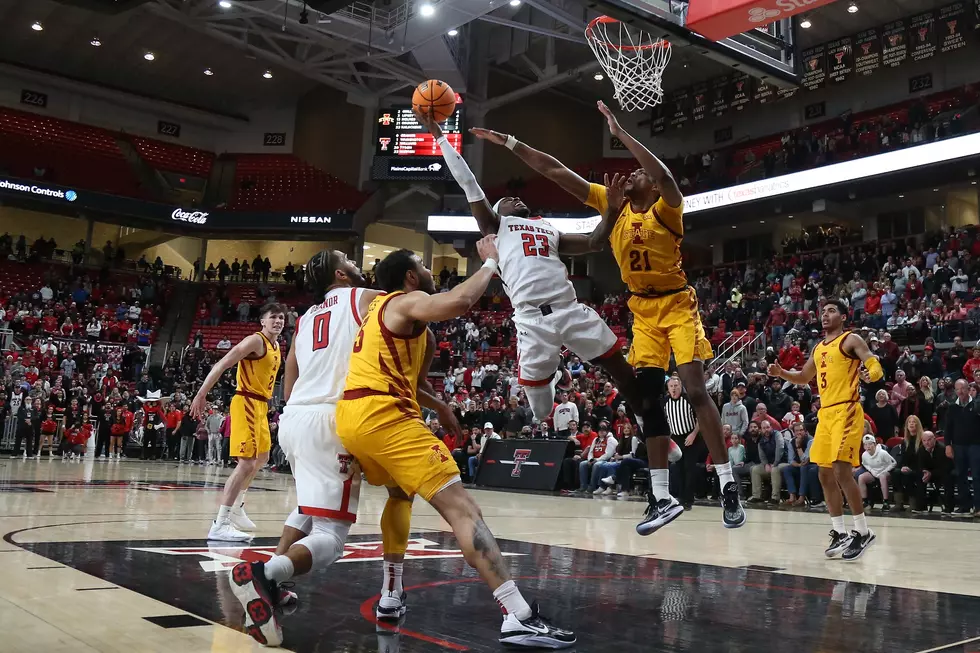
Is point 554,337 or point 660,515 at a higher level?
point 554,337

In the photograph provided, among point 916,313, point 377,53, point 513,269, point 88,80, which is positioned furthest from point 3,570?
point 88,80

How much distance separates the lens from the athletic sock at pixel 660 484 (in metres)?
5.52

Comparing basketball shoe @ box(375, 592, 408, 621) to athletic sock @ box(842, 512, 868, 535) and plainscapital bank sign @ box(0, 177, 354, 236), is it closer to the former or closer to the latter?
athletic sock @ box(842, 512, 868, 535)

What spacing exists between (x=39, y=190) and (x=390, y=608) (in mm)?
31366

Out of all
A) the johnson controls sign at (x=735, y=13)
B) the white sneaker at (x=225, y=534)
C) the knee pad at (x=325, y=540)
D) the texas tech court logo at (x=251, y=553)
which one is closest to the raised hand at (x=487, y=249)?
the knee pad at (x=325, y=540)

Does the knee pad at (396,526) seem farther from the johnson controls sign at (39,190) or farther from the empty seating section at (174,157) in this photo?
the empty seating section at (174,157)

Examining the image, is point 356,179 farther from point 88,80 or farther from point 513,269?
point 513,269

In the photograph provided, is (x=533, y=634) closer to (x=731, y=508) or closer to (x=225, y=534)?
(x=731, y=508)

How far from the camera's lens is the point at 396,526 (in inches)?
161

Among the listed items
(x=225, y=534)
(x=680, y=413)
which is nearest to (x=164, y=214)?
(x=680, y=413)

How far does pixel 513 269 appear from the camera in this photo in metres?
5.34

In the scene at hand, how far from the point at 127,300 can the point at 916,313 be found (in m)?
26.0

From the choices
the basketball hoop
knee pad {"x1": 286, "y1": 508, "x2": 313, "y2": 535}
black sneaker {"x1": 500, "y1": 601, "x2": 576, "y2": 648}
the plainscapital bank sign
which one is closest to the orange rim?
the basketball hoop

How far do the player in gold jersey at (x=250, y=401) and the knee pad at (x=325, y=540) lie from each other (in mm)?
3316
